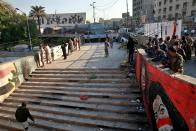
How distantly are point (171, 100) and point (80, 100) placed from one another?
6.05m

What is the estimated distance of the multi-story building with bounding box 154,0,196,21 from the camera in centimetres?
5262

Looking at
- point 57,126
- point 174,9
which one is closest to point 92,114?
point 57,126

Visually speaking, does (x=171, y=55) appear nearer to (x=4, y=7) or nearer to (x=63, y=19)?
(x=4, y=7)

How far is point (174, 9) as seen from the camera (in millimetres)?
59906

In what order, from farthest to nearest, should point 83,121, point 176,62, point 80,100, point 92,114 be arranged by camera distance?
point 80,100, point 92,114, point 83,121, point 176,62

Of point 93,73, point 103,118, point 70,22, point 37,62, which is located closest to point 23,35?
point 70,22

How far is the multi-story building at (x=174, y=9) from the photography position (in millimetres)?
52625

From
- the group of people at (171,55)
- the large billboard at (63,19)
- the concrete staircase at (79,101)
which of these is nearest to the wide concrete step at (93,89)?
the concrete staircase at (79,101)

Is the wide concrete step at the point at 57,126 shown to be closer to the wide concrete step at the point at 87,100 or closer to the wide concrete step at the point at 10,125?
the wide concrete step at the point at 10,125

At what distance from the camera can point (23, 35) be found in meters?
51.6

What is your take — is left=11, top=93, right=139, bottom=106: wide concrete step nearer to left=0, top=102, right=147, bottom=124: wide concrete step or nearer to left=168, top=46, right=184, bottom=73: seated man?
left=0, top=102, right=147, bottom=124: wide concrete step

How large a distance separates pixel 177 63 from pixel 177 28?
7.40 m

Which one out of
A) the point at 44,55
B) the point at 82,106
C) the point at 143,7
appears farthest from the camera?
the point at 143,7

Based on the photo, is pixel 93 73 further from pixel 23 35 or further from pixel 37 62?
pixel 23 35
